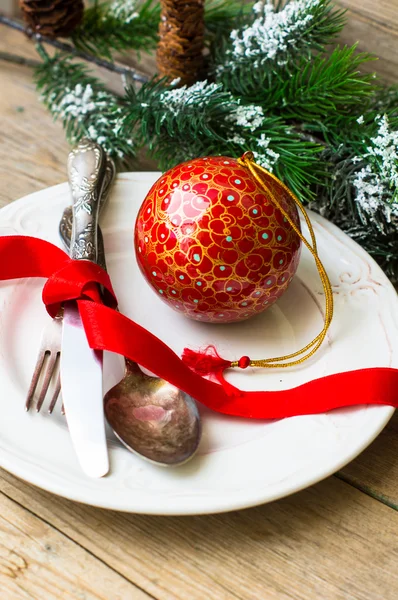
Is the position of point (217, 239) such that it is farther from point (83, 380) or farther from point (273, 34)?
point (273, 34)

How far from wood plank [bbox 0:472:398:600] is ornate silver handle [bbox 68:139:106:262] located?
23cm

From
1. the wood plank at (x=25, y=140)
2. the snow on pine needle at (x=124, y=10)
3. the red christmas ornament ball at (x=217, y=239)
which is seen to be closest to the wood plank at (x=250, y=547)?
the red christmas ornament ball at (x=217, y=239)

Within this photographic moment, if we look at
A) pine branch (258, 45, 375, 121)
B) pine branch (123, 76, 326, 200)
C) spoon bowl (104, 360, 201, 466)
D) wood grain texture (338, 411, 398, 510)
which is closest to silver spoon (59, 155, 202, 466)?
spoon bowl (104, 360, 201, 466)

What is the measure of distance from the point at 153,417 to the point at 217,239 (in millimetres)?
153

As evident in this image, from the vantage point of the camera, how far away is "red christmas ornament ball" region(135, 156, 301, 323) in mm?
517

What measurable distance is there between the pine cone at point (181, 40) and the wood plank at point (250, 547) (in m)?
0.54

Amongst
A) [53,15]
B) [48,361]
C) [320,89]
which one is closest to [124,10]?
[53,15]

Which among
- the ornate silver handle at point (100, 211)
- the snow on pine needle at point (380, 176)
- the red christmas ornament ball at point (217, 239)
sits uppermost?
the snow on pine needle at point (380, 176)


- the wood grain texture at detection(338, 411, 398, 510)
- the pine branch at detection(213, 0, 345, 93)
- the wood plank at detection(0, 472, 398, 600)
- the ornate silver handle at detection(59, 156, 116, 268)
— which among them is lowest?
the wood plank at detection(0, 472, 398, 600)

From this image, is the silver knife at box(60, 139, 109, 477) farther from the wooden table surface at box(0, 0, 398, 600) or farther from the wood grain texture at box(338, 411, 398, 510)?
the wood grain texture at box(338, 411, 398, 510)

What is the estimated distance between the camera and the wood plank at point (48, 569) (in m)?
0.43

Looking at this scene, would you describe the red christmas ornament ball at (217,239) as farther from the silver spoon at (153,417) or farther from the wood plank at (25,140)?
the wood plank at (25,140)

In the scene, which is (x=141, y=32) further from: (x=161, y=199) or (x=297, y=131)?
(x=161, y=199)

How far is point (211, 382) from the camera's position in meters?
0.51
